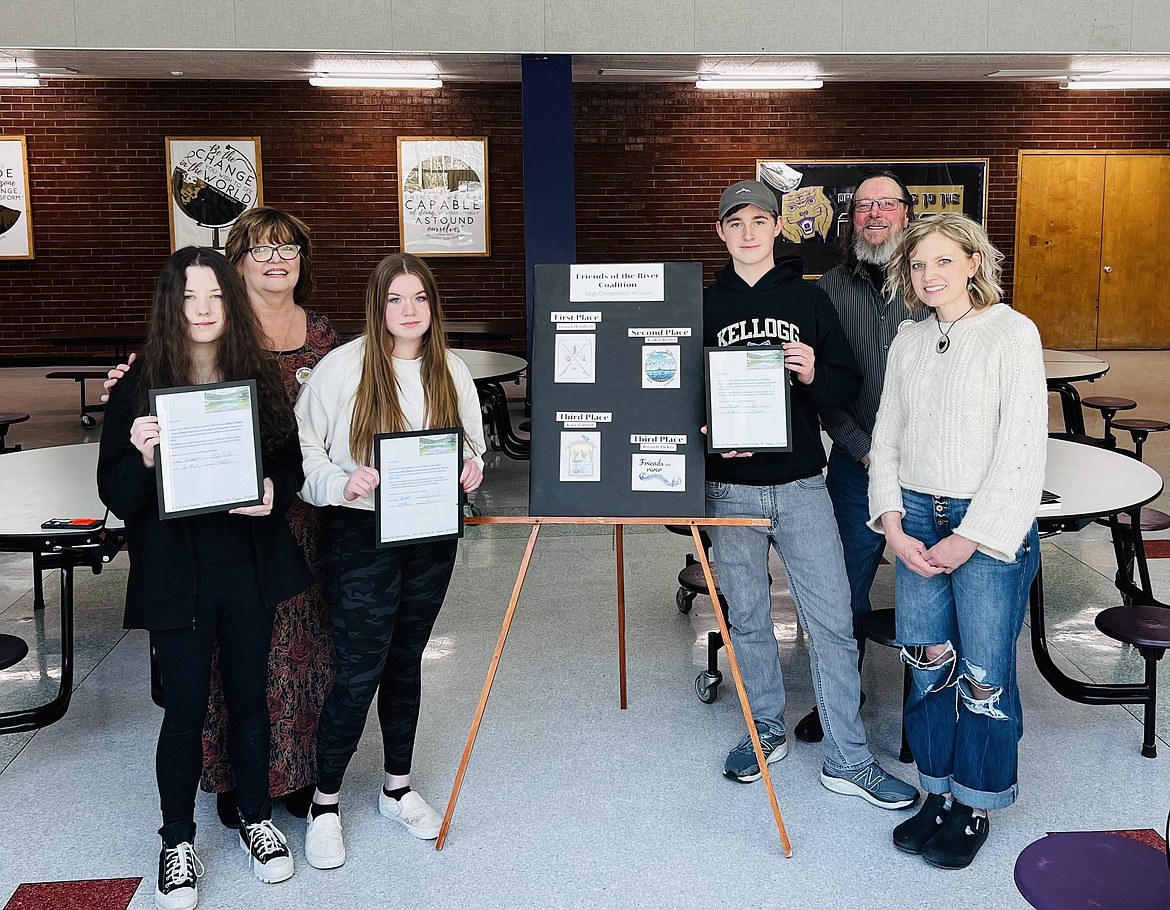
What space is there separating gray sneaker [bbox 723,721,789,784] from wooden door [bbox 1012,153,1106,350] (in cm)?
1030

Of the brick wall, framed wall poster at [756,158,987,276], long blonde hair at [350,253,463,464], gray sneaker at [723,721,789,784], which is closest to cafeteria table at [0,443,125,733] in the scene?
long blonde hair at [350,253,463,464]

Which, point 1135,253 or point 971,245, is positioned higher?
point 1135,253

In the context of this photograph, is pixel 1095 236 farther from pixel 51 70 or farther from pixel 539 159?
pixel 51 70

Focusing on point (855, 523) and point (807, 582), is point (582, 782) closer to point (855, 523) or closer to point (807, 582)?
point (807, 582)

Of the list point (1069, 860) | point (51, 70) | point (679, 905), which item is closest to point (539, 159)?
point (51, 70)

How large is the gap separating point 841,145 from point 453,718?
32.4ft

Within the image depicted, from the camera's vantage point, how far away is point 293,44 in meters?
6.17

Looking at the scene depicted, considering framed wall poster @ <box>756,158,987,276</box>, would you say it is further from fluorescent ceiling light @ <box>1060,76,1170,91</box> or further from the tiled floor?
the tiled floor

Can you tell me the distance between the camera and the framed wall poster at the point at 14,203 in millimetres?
11656

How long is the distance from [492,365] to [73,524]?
3.94 m

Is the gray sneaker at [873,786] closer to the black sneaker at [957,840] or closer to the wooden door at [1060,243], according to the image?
the black sneaker at [957,840]

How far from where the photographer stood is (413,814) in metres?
2.89

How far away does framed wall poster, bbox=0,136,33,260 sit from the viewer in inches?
459

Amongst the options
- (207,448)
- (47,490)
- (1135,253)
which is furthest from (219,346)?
(1135,253)
